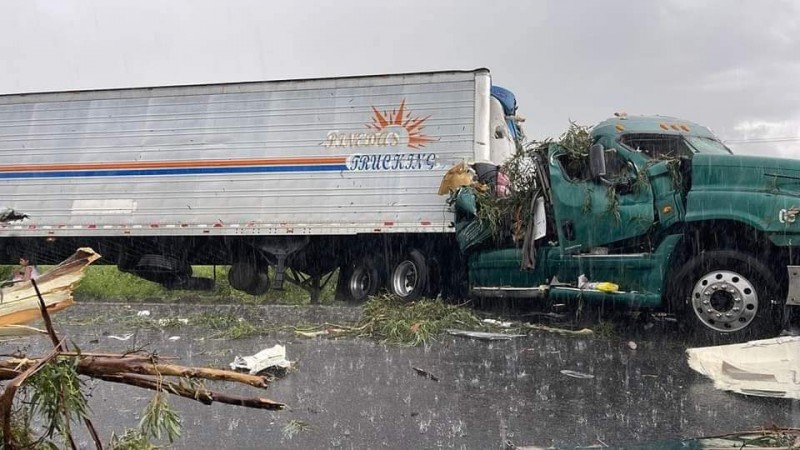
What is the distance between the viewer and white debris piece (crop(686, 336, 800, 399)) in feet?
17.8

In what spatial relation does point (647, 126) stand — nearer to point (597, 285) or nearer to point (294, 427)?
point (597, 285)

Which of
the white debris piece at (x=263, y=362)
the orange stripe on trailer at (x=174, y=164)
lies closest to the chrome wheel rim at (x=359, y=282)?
the orange stripe on trailer at (x=174, y=164)

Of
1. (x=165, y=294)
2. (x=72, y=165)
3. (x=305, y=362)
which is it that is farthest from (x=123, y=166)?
(x=305, y=362)

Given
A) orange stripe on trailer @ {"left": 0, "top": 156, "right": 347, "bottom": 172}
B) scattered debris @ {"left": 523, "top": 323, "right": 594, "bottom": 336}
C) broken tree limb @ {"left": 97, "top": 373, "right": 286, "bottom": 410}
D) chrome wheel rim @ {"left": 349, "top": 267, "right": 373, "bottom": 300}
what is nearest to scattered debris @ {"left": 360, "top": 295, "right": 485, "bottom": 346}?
scattered debris @ {"left": 523, "top": 323, "right": 594, "bottom": 336}

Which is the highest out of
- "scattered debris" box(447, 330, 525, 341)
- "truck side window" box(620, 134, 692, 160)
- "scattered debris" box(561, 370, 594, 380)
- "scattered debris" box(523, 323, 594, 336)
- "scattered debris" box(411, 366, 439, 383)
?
"truck side window" box(620, 134, 692, 160)

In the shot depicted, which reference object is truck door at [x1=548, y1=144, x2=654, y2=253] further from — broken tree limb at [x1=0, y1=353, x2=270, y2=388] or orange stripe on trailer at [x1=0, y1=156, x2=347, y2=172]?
broken tree limb at [x1=0, y1=353, x2=270, y2=388]

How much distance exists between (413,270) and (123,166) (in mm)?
5949

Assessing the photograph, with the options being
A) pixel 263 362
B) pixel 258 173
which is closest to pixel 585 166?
pixel 263 362

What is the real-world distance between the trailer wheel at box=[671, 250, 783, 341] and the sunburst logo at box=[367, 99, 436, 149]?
564 centimetres

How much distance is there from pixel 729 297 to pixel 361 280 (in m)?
6.62

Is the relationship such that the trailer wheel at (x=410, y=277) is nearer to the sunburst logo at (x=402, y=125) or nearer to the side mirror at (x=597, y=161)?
the sunburst logo at (x=402, y=125)

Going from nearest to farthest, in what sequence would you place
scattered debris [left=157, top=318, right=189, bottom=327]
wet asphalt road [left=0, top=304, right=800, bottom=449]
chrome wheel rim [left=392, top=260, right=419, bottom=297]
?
wet asphalt road [left=0, top=304, right=800, bottom=449] → scattered debris [left=157, top=318, right=189, bottom=327] → chrome wheel rim [left=392, top=260, right=419, bottom=297]

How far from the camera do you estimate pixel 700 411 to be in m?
5.08

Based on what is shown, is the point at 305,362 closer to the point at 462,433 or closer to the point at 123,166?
the point at 462,433
